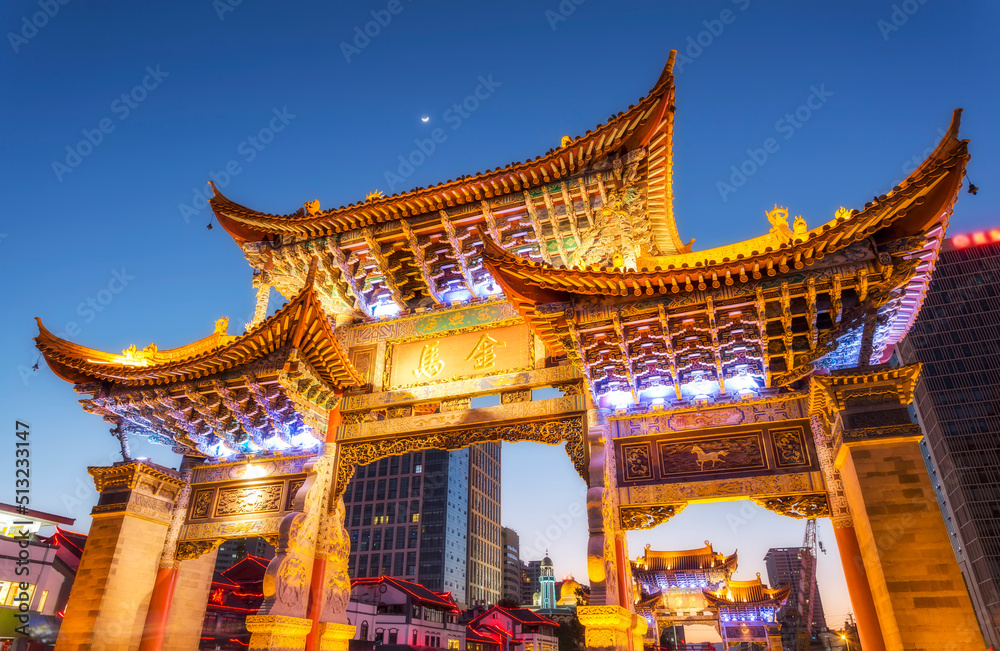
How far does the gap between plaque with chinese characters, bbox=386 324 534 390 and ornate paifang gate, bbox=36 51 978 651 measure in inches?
1.6

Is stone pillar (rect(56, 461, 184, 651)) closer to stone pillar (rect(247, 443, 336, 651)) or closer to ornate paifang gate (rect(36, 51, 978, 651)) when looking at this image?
ornate paifang gate (rect(36, 51, 978, 651))

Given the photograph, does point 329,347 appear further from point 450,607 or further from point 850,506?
point 450,607

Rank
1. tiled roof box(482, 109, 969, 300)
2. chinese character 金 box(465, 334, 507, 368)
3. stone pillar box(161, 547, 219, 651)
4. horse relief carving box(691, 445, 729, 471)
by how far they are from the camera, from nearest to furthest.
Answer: tiled roof box(482, 109, 969, 300) → horse relief carving box(691, 445, 729, 471) → chinese character 金 box(465, 334, 507, 368) → stone pillar box(161, 547, 219, 651)

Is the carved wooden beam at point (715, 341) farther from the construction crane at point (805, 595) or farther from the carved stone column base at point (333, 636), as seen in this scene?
the construction crane at point (805, 595)

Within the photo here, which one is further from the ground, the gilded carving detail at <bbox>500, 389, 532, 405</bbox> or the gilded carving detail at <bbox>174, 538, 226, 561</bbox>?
the gilded carving detail at <bbox>500, 389, 532, 405</bbox>

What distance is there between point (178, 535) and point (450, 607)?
3097 centimetres

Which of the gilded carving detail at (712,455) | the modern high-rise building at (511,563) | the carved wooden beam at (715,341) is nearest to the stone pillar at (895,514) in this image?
the gilded carving detail at (712,455)

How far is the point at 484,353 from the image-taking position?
10.3 meters

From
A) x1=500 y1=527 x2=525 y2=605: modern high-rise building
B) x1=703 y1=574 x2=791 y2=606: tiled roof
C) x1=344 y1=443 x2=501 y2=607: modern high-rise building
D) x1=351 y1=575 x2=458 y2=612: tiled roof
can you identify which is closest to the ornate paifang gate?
x1=703 y1=574 x2=791 y2=606: tiled roof

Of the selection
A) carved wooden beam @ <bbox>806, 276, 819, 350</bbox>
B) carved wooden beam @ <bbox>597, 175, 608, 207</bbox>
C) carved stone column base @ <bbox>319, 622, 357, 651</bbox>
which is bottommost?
carved stone column base @ <bbox>319, 622, 357, 651</bbox>

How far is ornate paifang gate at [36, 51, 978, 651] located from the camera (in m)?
6.99

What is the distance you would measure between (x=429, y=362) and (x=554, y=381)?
8.24 ft

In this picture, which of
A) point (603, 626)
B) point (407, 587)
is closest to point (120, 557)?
point (603, 626)

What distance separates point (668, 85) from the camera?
8.59m
